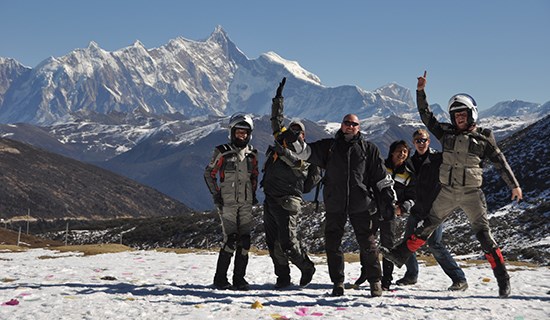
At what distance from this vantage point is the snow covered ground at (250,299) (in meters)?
7.91

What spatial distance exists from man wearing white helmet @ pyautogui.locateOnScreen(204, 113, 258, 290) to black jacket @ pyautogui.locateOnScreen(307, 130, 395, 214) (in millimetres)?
1858

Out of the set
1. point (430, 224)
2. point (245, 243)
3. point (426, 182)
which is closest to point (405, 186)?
point (426, 182)

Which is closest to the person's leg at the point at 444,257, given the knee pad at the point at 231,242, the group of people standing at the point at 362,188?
the group of people standing at the point at 362,188

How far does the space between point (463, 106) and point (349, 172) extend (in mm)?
2444

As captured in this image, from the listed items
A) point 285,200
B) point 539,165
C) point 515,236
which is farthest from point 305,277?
point 539,165

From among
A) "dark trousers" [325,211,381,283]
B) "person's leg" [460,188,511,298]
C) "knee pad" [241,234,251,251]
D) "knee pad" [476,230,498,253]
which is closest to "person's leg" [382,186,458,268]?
"person's leg" [460,188,511,298]

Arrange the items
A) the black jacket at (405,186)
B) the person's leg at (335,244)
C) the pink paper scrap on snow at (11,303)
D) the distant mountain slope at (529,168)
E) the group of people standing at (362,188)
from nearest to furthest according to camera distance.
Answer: the pink paper scrap on snow at (11,303), the group of people standing at (362,188), the person's leg at (335,244), the black jacket at (405,186), the distant mountain slope at (529,168)

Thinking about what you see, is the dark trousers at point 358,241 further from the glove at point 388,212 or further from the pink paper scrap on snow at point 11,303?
the pink paper scrap on snow at point 11,303

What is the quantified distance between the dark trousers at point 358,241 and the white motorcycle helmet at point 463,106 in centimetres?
252

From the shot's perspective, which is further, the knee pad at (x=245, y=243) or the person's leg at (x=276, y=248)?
the person's leg at (x=276, y=248)

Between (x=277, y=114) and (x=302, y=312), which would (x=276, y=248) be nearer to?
(x=277, y=114)


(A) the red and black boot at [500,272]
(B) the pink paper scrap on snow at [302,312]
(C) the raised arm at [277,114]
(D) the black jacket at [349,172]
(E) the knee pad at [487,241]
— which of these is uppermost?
(C) the raised arm at [277,114]

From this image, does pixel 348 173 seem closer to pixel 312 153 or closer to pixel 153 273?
pixel 312 153

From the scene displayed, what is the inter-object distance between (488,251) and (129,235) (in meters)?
98.9
